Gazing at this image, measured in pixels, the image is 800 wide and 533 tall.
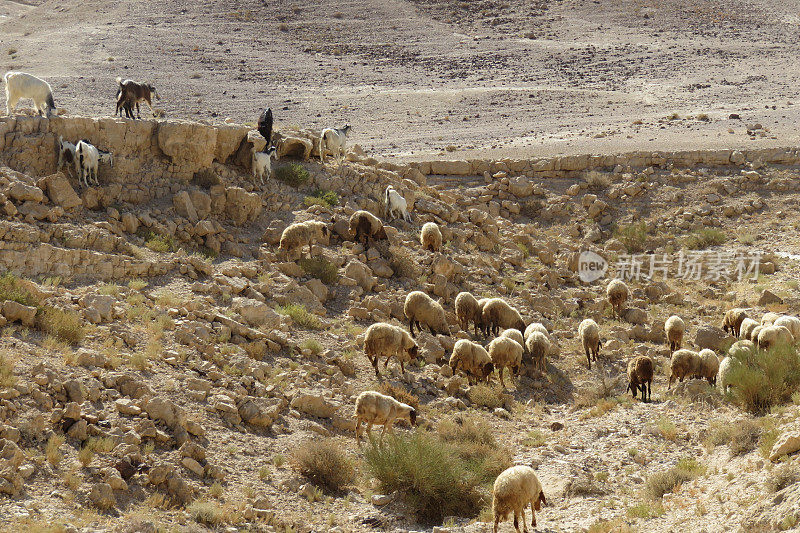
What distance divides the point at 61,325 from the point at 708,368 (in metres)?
10.8

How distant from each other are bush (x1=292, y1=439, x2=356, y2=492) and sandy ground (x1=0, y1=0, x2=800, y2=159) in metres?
17.7

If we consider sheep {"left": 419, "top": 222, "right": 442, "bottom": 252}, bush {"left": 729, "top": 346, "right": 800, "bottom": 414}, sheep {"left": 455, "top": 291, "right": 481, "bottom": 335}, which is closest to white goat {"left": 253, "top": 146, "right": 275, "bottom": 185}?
sheep {"left": 419, "top": 222, "right": 442, "bottom": 252}

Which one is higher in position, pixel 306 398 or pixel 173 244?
pixel 173 244

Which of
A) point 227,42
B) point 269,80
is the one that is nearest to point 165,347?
point 269,80

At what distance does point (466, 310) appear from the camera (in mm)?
17312

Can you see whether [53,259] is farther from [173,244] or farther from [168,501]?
[168,501]

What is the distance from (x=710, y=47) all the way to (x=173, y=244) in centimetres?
3935

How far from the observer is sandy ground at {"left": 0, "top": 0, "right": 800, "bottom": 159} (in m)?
32.2

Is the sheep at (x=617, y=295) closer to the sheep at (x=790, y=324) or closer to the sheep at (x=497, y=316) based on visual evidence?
the sheep at (x=497, y=316)

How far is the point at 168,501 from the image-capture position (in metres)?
9.91

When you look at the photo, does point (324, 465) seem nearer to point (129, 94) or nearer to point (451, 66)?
point (129, 94)

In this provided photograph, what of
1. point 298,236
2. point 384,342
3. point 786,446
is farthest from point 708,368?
point 298,236

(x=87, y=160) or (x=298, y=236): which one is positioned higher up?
(x=87, y=160)

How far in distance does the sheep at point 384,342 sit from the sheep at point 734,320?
25.7 feet
